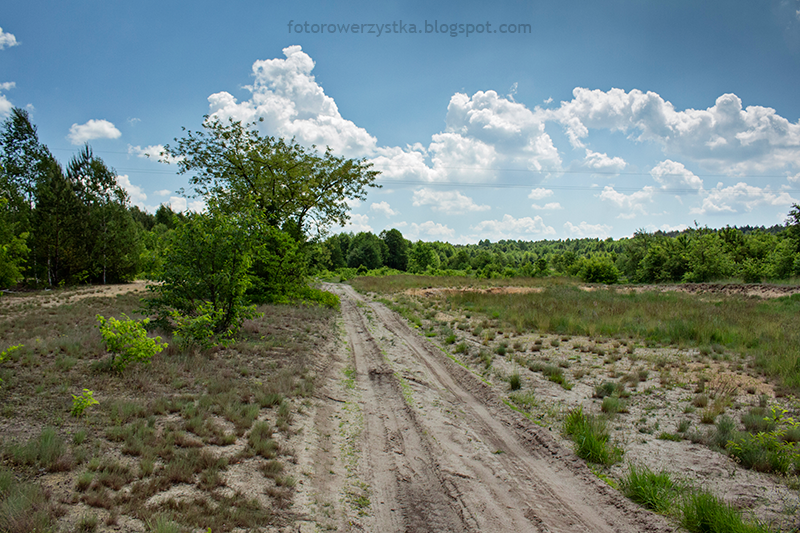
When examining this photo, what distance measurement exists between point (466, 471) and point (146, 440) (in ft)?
14.1

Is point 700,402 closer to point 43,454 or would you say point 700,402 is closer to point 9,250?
point 43,454

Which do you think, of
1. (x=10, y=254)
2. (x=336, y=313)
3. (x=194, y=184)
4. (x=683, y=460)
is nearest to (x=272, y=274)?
(x=336, y=313)

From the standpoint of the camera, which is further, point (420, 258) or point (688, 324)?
point (420, 258)

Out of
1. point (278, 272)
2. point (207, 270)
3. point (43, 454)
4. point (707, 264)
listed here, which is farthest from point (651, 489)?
point (707, 264)

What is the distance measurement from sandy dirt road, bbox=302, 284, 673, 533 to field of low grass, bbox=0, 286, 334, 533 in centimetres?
116

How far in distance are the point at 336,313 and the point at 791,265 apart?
47427 mm

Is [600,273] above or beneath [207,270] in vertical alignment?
beneath

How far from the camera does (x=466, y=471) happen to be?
4.84 m

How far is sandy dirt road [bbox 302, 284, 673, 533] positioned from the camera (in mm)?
3871

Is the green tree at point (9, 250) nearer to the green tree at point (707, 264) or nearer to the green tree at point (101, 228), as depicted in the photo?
the green tree at point (101, 228)

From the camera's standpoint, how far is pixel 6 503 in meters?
2.89

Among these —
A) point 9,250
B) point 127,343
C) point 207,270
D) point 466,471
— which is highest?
point 9,250

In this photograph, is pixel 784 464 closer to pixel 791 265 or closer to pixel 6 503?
pixel 6 503

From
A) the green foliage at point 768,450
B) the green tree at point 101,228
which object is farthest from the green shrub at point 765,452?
the green tree at point 101,228
